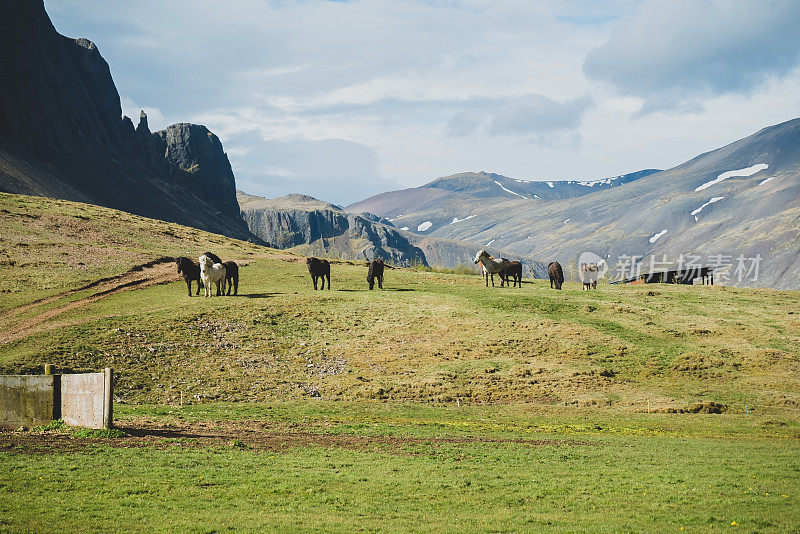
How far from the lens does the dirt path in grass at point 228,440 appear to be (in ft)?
69.3

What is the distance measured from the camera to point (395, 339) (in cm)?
4694

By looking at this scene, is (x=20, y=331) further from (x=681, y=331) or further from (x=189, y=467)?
(x=681, y=331)

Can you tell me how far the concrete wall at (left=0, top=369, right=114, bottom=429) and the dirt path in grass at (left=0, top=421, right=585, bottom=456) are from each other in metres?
1.28

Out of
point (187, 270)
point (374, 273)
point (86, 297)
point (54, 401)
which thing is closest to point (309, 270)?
point (374, 273)

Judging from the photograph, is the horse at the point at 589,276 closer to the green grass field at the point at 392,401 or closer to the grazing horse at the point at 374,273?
the green grass field at the point at 392,401

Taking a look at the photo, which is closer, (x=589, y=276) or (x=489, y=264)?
(x=489, y=264)

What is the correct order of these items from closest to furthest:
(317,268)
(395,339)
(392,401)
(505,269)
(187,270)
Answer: (392,401) → (395,339) → (187,270) → (317,268) → (505,269)

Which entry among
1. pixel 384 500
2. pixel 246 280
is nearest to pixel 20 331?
pixel 246 280

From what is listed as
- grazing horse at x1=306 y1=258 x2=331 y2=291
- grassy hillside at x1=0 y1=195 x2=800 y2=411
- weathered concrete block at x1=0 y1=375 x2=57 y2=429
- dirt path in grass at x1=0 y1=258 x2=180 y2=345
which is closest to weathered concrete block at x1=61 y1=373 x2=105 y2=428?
weathered concrete block at x1=0 y1=375 x2=57 y2=429

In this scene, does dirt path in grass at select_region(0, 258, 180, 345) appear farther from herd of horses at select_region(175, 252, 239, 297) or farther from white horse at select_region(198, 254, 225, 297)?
white horse at select_region(198, 254, 225, 297)

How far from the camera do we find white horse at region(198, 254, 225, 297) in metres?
53.4

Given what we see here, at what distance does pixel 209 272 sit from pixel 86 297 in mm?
10301

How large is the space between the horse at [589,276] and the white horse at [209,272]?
1601 inches

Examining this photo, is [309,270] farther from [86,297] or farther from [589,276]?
[589,276]
